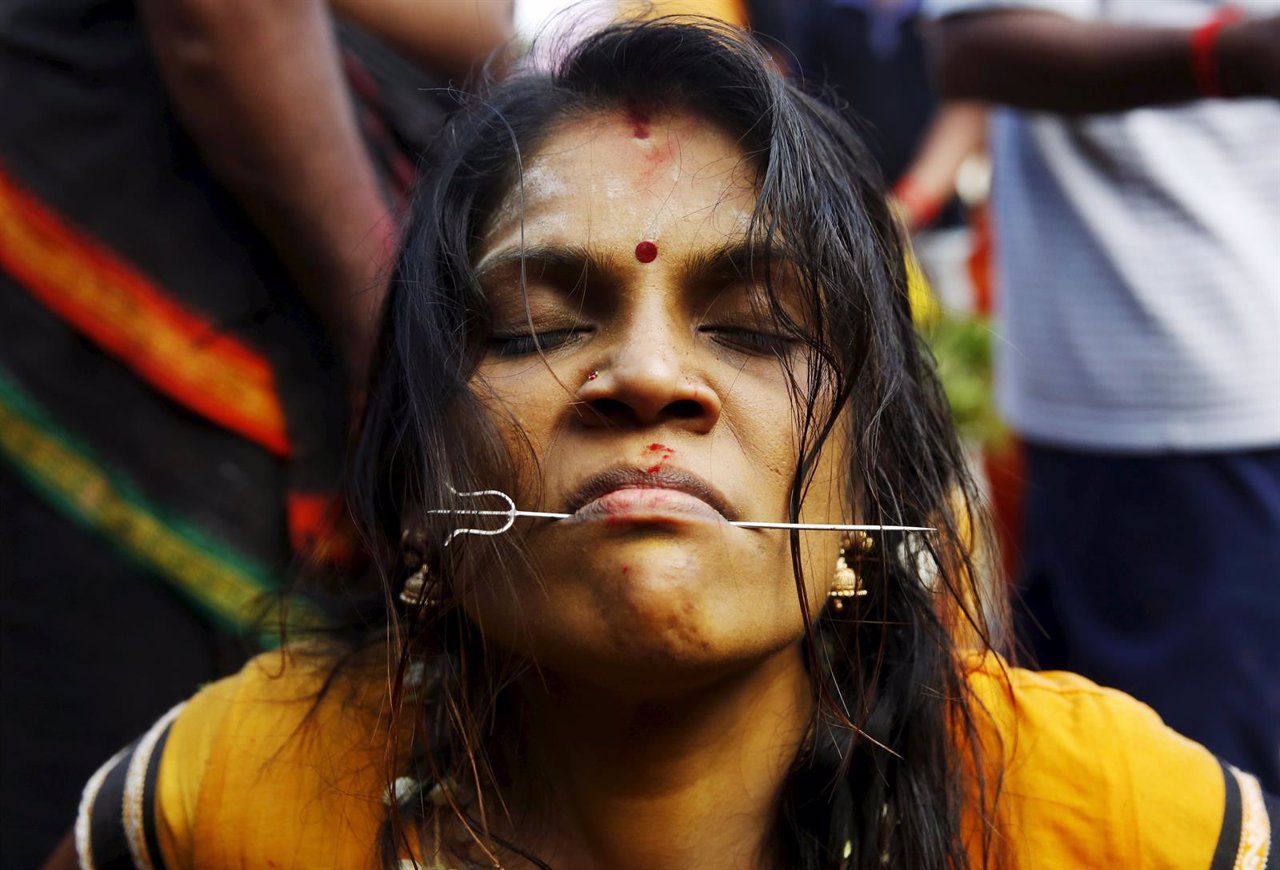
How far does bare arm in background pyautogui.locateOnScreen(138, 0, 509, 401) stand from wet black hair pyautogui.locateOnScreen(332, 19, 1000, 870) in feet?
0.47

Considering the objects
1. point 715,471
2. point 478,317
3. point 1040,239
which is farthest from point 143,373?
point 1040,239

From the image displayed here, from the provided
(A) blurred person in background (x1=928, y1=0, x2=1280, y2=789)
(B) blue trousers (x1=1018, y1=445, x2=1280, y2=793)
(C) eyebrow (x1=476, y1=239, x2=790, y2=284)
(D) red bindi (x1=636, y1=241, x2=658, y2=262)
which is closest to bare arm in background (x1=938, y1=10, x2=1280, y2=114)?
(A) blurred person in background (x1=928, y1=0, x2=1280, y2=789)

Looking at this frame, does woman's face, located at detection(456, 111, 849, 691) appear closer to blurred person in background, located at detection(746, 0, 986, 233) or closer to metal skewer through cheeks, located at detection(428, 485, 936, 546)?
metal skewer through cheeks, located at detection(428, 485, 936, 546)

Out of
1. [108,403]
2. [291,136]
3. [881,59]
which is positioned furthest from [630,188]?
[881,59]

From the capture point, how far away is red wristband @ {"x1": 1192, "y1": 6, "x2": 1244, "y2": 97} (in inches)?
77.2

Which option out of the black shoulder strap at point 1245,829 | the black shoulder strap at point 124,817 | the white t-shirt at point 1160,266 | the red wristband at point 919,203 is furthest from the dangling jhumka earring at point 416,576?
the red wristband at point 919,203

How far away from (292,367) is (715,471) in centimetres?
67

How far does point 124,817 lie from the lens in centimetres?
160

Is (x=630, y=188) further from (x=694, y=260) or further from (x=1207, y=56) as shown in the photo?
(x=1207, y=56)

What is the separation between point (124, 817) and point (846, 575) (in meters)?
0.82

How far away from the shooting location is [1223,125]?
2.10m

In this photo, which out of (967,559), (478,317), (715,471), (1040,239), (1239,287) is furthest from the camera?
(1040,239)

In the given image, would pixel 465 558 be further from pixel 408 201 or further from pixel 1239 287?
pixel 1239 287

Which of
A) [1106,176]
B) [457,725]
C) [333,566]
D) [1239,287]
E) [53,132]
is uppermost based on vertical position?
[53,132]
